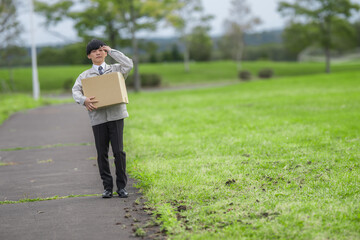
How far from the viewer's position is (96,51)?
5.37 m

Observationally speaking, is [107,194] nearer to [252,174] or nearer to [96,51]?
[96,51]

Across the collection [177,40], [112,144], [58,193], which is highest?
[177,40]

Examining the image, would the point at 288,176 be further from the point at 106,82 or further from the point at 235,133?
the point at 235,133

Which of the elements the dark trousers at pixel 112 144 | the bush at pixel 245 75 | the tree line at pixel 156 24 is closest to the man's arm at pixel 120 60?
the dark trousers at pixel 112 144

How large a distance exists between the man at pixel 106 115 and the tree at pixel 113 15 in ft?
80.5

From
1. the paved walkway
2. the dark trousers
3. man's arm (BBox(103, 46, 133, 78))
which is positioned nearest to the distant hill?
the paved walkway

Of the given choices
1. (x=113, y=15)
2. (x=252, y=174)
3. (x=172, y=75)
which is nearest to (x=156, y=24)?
(x=113, y=15)

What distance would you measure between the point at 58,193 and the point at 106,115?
1.26m

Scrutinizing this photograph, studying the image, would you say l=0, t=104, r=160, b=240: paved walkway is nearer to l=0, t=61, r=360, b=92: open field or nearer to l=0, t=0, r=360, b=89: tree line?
l=0, t=0, r=360, b=89: tree line

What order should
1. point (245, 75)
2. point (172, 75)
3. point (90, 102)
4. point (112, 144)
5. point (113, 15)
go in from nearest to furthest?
point (90, 102) → point (112, 144) → point (113, 15) → point (245, 75) → point (172, 75)

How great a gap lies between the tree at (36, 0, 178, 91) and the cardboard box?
24.7 metres

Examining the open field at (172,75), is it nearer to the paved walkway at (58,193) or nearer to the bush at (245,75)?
the bush at (245,75)

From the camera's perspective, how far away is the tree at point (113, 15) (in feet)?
100

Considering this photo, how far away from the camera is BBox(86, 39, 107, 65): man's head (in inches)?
210
